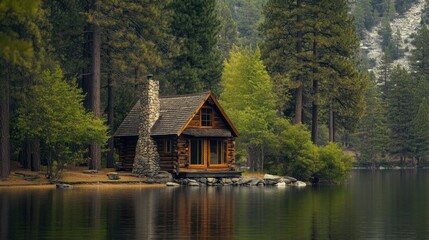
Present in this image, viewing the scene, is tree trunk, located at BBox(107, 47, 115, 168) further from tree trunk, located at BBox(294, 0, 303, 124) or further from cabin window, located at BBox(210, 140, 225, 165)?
tree trunk, located at BBox(294, 0, 303, 124)

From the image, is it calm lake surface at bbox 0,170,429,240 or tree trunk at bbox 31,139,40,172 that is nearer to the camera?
calm lake surface at bbox 0,170,429,240

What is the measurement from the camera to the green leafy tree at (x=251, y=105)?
7881 centimetres

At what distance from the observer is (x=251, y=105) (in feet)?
269

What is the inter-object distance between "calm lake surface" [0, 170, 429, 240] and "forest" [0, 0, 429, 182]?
8578 millimetres

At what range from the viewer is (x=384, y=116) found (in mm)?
153375

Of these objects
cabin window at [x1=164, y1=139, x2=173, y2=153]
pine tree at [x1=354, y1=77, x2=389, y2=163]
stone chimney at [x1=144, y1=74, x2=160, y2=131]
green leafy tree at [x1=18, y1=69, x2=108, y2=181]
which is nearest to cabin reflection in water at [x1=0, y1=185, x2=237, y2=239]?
green leafy tree at [x1=18, y1=69, x2=108, y2=181]

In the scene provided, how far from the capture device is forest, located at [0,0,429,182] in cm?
6344

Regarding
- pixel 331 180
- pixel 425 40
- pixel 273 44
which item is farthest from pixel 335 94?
pixel 425 40

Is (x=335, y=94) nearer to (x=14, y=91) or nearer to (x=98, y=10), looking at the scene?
(x=98, y=10)

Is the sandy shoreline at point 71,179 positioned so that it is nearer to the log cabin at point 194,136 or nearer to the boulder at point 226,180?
the log cabin at point 194,136

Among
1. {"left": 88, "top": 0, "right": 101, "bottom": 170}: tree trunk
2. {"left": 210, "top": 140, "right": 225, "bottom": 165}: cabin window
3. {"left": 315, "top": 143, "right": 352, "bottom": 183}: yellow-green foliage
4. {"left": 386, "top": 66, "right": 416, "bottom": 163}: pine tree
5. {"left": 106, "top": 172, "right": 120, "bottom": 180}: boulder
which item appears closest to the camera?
{"left": 106, "top": 172, "right": 120, "bottom": 180}: boulder

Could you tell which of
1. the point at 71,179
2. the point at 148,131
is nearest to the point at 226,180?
the point at 148,131

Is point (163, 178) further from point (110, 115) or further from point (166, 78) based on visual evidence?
point (166, 78)

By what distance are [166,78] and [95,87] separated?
1471 cm
